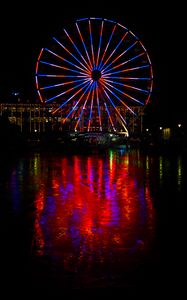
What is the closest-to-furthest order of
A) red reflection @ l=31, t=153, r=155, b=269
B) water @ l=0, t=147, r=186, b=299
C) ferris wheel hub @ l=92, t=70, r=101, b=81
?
1. water @ l=0, t=147, r=186, b=299
2. red reflection @ l=31, t=153, r=155, b=269
3. ferris wheel hub @ l=92, t=70, r=101, b=81

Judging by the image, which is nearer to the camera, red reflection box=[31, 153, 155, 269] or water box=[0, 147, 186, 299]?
water box=[0, 147, 186, 299]

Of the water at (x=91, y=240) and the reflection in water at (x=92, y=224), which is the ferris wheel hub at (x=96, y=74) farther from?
the water at (x=91, y=240)

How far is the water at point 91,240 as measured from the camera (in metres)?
6.05

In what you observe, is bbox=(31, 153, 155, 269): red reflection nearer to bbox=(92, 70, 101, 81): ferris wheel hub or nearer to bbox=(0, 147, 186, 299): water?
bbox=(0, 147, 186, 299): water

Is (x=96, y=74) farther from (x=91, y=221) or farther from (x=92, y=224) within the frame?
(x=92, y=224)

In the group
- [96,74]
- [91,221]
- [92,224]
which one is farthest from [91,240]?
[96,74]

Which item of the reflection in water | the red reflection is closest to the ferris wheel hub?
the red reflection

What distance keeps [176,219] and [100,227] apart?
1.61 m

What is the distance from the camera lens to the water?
6055 millimetres

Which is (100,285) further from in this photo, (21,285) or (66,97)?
(66,97)

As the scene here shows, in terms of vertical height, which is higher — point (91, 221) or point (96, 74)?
point (96, 74)

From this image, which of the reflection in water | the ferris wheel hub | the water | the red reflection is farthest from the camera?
the ferris wheel hub

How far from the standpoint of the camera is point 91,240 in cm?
838

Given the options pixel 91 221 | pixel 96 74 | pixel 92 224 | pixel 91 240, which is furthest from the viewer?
pixel 96 74
